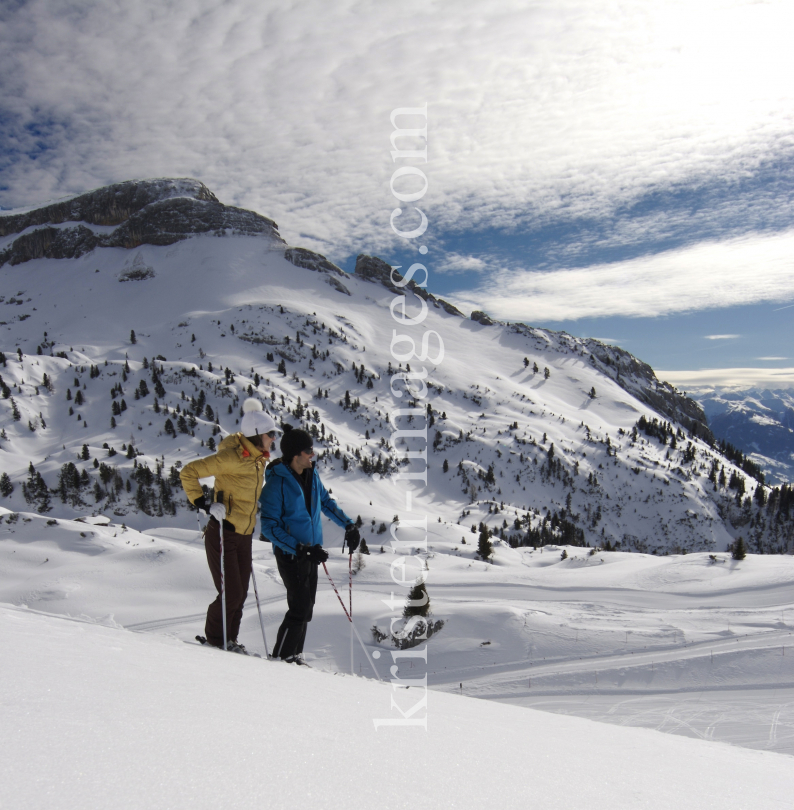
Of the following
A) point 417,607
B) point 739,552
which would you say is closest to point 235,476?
point 417,607

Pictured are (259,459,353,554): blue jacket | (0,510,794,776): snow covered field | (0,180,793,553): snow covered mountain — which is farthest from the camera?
(0,180,793,553): snow covered mountain

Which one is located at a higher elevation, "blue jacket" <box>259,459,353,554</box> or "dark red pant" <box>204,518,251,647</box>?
"blue jacket" <box>259,459,353,554</box>

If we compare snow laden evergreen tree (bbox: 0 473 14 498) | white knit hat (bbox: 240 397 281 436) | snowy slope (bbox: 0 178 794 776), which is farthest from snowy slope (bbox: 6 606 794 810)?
snow laden evergreen tree (bbox: 0 473 14 498)

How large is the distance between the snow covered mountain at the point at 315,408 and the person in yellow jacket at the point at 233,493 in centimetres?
5334

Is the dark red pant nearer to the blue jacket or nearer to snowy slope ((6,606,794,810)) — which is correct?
the blue jacket

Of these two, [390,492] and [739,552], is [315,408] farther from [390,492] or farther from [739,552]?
[739,552]

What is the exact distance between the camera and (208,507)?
5676mm

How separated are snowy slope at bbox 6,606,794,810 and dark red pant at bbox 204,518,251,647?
1.52m

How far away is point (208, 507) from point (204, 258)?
658ft

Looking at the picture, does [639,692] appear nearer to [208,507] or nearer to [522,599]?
[208,507]

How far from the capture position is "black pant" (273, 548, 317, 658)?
18.9ft

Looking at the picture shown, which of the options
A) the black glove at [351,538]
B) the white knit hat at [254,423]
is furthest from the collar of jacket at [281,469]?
the black glove at [351,538]

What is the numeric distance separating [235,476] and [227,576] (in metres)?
1.23

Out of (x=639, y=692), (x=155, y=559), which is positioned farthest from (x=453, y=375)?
(x=639, y=692)
